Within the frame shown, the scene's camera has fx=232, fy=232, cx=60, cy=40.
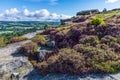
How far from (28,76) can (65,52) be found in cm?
425

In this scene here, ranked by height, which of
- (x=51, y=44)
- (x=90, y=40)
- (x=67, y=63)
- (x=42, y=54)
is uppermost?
(x=90, y=40)

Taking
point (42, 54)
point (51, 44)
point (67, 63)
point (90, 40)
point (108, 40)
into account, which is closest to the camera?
point (67, 63)

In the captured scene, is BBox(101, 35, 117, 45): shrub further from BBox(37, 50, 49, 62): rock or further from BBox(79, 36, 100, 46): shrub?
BBox(37, 50, 49, 62): rock

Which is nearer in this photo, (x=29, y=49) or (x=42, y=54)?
(x=42, y=54)

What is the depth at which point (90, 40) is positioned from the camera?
80.8 ft

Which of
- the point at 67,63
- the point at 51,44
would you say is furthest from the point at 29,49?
the point at 67,63

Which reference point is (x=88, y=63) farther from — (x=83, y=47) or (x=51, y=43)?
(x=51, y=43)

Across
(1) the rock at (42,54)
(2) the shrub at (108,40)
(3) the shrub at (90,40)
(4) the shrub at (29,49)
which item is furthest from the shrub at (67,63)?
(4) the shrub at (29,49)

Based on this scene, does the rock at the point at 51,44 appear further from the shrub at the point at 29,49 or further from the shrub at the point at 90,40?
the shrub at the point at 90,40

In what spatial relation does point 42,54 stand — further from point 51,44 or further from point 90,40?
point 90,40

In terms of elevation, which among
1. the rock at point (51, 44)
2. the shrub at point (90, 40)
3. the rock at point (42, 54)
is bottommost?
the rock at point (42, 54)

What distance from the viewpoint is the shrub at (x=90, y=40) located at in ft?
78.8

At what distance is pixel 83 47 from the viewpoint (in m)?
23.1

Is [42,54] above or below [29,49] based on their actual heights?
below
